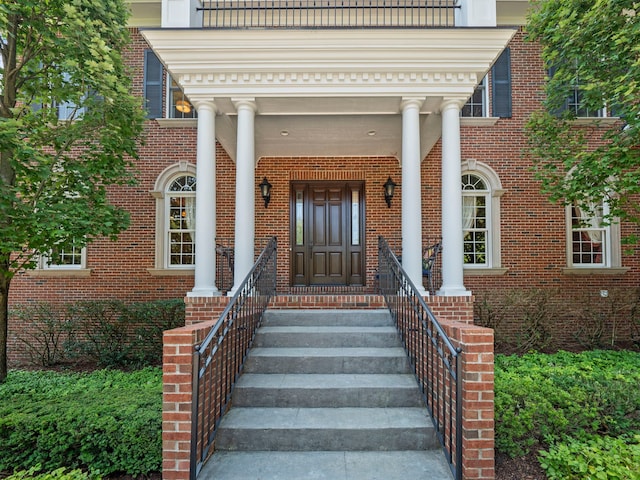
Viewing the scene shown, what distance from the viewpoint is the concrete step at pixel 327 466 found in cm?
294

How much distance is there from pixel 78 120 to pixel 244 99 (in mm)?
2382

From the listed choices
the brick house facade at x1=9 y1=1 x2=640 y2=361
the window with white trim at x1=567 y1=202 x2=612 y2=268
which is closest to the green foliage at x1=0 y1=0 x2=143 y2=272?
the brick house facade at x1=9 y1=1 x2=640 y2=361

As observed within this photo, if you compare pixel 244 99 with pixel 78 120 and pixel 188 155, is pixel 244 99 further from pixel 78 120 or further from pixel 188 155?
pixel 188 155

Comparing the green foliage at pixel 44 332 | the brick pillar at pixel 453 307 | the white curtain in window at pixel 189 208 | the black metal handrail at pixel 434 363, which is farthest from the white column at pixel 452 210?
the green foliage at pixel 44 332

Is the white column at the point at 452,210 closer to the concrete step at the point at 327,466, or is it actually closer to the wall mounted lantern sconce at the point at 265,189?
the concrete step at the point at 327,466

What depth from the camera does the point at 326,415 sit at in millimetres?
3533

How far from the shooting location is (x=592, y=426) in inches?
142

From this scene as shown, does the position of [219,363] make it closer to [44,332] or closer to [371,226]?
[371,226]

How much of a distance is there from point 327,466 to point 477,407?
1.23 meters

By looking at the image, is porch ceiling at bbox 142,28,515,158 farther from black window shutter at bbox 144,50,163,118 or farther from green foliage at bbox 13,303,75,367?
green foliage at bbox 13,303,75,367

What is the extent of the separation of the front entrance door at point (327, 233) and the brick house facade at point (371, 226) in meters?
0.15

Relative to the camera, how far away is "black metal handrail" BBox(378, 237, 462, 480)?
300 centimetres

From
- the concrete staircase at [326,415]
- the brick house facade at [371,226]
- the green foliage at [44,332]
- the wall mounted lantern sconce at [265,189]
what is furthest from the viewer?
the brick house facade at [371,226]

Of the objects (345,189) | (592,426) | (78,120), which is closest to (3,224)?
(78,120)
